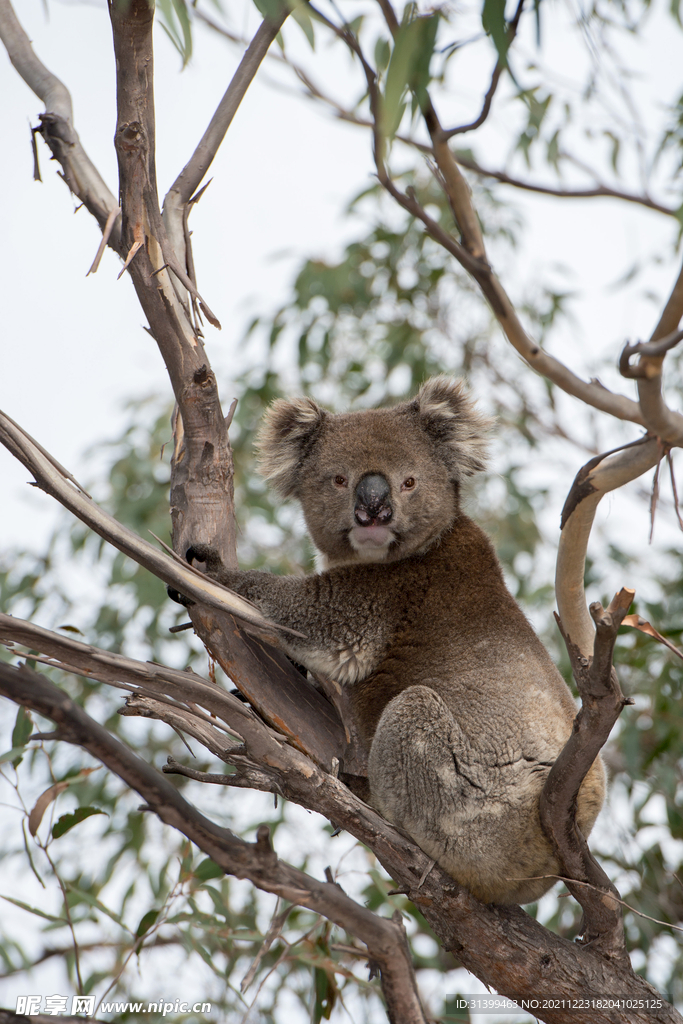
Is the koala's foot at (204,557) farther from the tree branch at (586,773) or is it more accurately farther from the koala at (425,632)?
the tree branch at (586,773)

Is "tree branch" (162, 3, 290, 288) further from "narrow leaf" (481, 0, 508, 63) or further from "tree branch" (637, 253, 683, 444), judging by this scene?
"tree branch" (637, 253, 683, 444)

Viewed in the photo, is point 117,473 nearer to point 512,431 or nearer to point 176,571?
point 512,431

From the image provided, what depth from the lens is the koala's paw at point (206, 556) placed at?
6.37 feet

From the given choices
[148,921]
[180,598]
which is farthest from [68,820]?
[180,598]

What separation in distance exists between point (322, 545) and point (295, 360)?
6.15ft

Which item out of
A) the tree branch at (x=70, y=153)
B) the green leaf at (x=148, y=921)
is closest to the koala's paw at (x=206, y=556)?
the tree branch at (x=70, y=153)

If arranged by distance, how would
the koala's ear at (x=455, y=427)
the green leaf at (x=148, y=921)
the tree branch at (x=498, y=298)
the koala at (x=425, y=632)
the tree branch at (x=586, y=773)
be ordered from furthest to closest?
the koala's ear at (x=455, y=427) → the green leaf at (x=148, y=921) → the koala at (x=425, y=632) → the tree branch at (x=586, y=773) → the tree branch at (x=498, y=298)

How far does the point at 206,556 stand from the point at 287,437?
68 centimetres

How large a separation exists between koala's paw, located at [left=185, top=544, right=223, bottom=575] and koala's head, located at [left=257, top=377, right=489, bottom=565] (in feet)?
1.41

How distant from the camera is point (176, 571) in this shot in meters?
1.66

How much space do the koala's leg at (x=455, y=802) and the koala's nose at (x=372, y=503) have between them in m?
0.46

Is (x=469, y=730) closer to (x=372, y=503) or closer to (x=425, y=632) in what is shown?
(x=425, y=632)

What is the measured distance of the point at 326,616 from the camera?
83.7 inches

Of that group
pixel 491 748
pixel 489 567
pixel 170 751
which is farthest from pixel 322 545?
pixel 170 751
